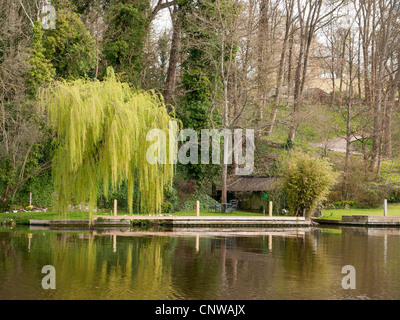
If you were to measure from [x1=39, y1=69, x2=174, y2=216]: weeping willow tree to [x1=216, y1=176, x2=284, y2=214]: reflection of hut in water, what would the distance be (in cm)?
1070

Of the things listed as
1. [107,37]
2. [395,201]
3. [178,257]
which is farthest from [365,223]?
[107,37]

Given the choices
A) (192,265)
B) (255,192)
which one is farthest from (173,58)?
(192,265)

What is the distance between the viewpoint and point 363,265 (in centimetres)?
1509

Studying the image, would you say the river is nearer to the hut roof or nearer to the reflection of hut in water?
the reflection of hut in water

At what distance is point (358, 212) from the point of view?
1271 inches

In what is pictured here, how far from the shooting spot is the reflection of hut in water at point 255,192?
99.3 ft

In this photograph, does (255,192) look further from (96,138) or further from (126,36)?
(96,138)

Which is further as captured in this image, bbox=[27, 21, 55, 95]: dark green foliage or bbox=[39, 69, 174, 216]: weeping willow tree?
bbox=[27, 21, 55, 95]: dark green foliage

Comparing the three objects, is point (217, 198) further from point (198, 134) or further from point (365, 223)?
point (365, 223)

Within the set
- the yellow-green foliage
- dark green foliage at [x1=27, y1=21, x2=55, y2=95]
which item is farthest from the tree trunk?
the yellow-green foliage

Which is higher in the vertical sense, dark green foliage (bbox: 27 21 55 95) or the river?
dark green foliage (bbox: 27 21 55 95)

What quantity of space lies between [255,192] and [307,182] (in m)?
5.09

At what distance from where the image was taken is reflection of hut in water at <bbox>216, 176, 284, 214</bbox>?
30281 mm
